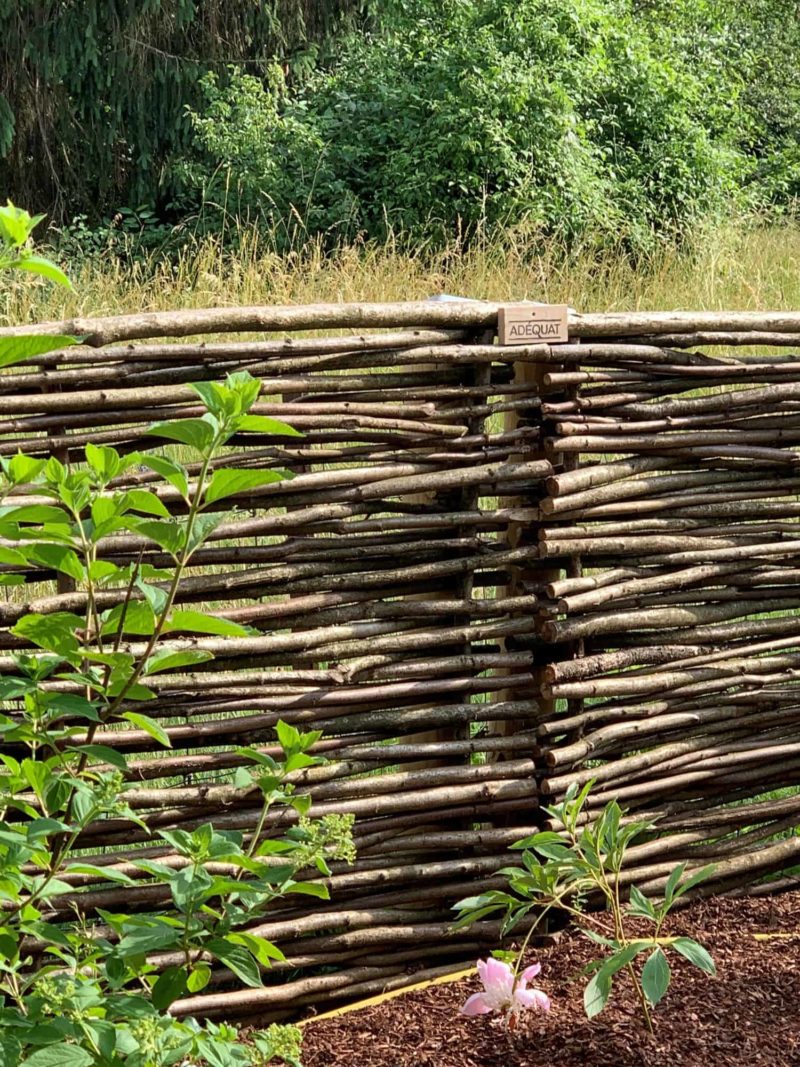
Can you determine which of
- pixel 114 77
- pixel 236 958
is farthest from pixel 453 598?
pixel 114 77

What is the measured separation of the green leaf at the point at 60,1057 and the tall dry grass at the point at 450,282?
5208mm

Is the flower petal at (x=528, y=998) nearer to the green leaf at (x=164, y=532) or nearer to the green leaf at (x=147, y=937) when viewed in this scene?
the green leaf at (x=147, y=937)

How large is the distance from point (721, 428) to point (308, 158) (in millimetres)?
7606

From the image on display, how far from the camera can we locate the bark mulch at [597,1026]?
93.8 inches

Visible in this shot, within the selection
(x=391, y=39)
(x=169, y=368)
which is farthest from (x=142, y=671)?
(x=391, y=39)

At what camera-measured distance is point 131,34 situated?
12.1 meters

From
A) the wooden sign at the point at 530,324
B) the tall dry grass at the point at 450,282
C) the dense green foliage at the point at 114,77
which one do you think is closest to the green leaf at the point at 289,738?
the wooden sign at the point at 530,324

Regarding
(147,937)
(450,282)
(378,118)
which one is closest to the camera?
(147,937)

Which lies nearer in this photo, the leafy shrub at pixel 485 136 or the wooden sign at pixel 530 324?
the wooden sign at pixel 530 324

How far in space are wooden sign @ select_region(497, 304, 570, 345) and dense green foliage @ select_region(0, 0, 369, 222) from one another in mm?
9950

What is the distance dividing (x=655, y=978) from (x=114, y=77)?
11.5m

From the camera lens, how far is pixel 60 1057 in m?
1.49

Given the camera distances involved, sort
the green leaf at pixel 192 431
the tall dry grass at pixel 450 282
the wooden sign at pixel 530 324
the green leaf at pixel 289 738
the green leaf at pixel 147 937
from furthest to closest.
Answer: the tall dry grass at pixel 450 282, the wooden sign at pixel 530 324, the green leaf at pixel 289 738, the green leaf at pixel 147 937, the green leaf at pixel 192 431

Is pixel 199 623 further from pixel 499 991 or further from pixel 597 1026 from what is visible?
pixel 597 1026
